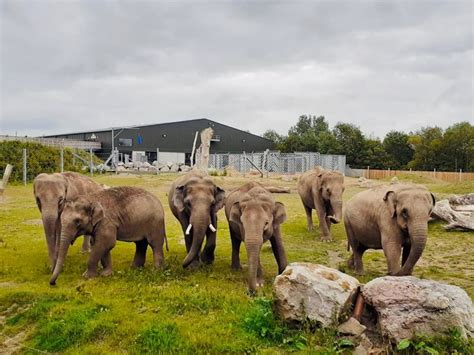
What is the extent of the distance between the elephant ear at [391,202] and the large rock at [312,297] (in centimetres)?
217

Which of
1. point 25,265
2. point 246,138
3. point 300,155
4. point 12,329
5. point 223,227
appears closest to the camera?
point 12,329

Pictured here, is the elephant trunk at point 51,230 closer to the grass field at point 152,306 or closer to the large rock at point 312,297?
the grass field at point 152,306

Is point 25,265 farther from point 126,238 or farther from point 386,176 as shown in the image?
point 386,176

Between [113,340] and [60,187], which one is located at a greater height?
[60,187]

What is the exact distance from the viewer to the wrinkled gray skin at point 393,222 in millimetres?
7754

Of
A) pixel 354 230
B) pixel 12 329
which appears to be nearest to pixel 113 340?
pixel 12 329

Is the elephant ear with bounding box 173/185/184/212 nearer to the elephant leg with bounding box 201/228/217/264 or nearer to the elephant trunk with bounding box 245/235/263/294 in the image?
the elephant leg with bounding box 201/228/217/264

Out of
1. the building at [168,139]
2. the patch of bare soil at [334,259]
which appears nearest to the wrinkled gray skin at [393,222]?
the patch of bare soil at [334,259]

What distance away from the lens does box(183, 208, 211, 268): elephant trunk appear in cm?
866

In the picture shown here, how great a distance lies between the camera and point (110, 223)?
8711mm

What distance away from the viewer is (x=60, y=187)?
9609mm

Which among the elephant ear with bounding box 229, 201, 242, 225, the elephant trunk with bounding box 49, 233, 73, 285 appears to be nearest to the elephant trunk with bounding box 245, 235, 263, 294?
the elephant ear with bounding box 229, 201, 242, 225

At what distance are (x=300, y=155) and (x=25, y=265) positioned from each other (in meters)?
40.4

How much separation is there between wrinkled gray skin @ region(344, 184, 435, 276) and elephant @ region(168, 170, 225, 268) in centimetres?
285
